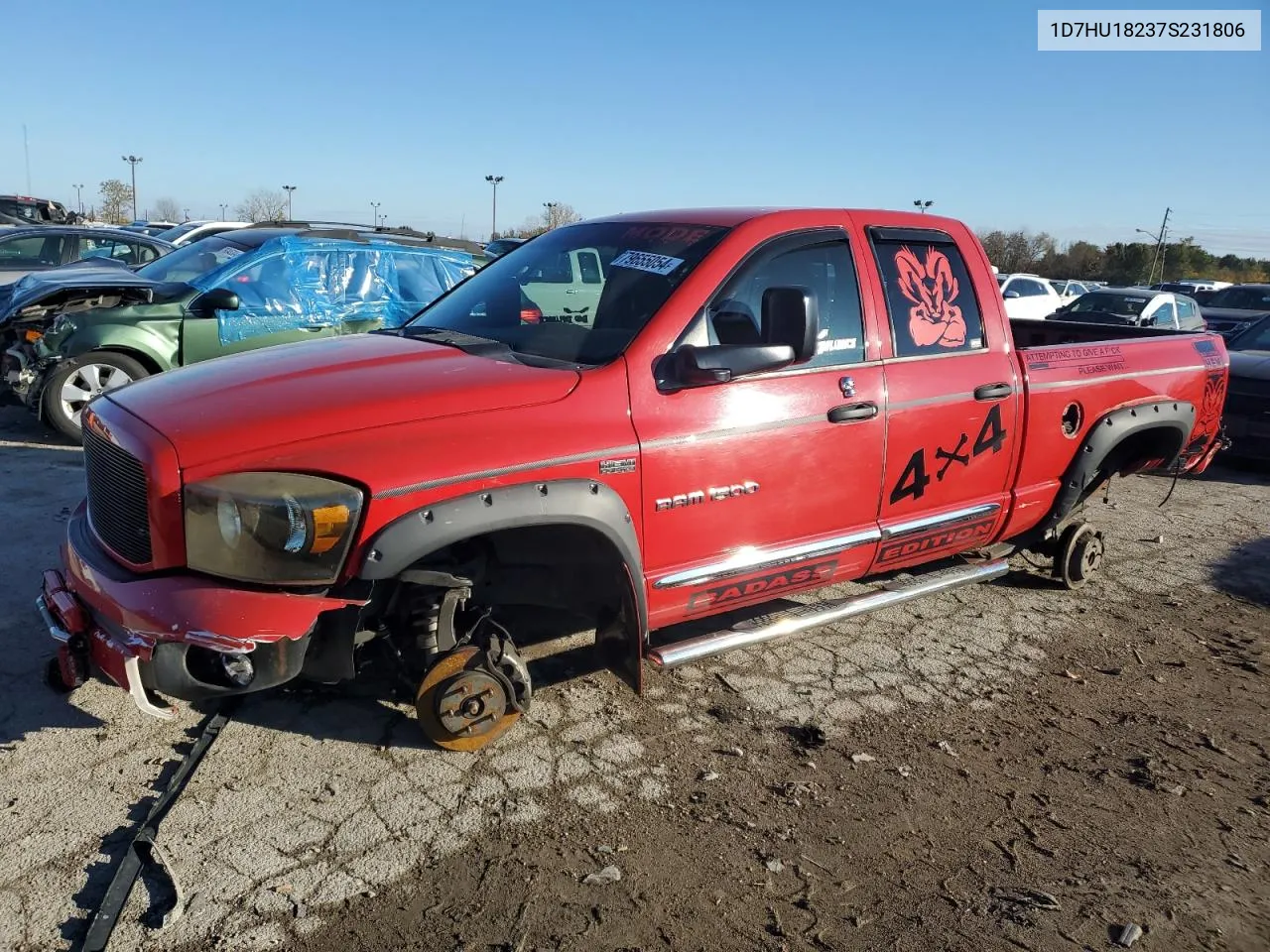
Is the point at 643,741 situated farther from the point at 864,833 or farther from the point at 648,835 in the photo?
the point at 864,833

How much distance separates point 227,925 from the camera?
253cm

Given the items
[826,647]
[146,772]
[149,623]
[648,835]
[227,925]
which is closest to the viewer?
[227,925]

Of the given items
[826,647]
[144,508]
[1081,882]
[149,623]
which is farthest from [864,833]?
[144,508]

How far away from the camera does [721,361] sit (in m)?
3.34

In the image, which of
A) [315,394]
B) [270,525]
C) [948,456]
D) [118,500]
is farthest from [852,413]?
[118,500]

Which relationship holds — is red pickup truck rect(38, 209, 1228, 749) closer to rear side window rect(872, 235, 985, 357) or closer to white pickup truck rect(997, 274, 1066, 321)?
rear side window rect(872, 235, 985, 357)

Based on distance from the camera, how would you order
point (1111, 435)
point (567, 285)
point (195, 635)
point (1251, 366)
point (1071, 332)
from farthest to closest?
point (1251, 366), point (1071, 332), point (1111, 435), point (567, 285), point (195, 635)

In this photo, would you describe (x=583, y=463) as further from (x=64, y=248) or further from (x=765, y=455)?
(x=64, y=248)

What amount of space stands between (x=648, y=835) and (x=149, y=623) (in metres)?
1.65

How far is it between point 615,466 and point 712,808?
1203mm

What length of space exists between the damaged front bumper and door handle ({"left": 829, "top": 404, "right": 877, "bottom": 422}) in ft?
6.59

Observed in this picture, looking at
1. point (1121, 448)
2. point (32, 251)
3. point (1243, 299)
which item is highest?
point (32, 251)

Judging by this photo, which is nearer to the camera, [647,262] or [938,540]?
[647,262]

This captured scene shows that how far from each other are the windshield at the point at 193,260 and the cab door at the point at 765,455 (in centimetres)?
595
